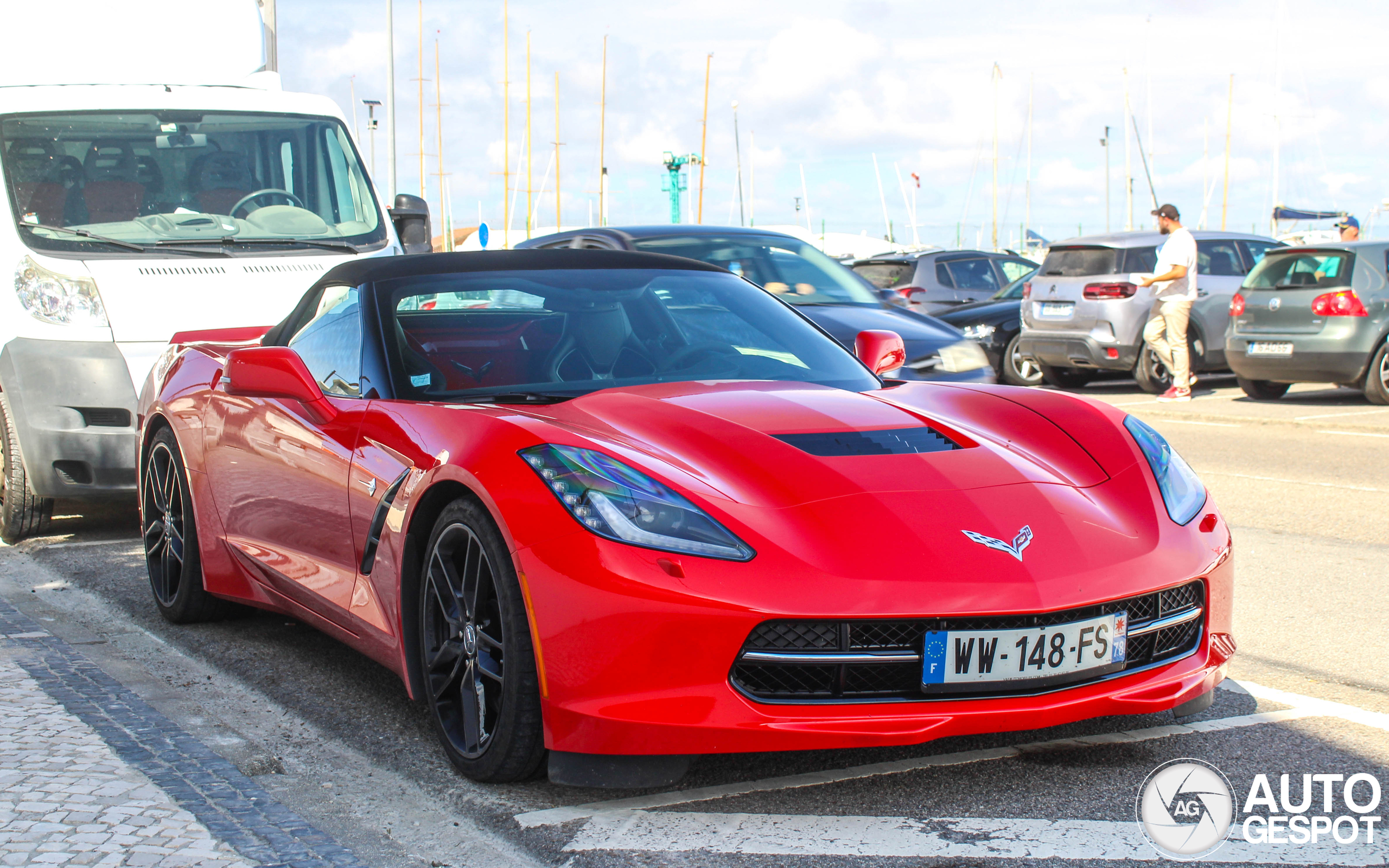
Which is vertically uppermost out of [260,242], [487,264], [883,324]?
[487,264]

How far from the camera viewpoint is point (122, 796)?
3.21 metres

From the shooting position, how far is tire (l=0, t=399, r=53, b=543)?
276 inches

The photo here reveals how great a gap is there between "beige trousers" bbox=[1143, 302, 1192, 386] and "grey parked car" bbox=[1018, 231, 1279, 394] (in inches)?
25.6

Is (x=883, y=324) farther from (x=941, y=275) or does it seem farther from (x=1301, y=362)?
(x=941, y=275)

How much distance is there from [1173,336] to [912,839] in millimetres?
12462

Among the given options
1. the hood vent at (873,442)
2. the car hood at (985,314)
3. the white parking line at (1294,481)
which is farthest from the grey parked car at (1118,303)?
the hood vent at (873,442)

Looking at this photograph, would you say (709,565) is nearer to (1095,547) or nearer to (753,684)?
(753,684)

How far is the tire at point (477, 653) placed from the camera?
3.24 metres

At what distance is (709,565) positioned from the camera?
10.0 ft

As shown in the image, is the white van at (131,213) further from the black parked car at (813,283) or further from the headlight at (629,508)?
the headlight at (629,508)

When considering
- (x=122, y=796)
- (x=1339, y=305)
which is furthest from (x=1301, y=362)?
(x=122, y=796)

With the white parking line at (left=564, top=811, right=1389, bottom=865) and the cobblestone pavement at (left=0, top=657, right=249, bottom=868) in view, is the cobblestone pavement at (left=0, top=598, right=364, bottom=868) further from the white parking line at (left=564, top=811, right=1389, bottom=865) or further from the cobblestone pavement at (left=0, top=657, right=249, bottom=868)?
the white parking line at (left=564, top=811, right=1389, bottom=865)

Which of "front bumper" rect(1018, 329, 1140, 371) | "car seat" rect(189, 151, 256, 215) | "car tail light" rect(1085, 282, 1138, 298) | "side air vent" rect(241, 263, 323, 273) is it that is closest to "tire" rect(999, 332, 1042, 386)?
"front bumper" rect(1018, 329, 1140, 371)

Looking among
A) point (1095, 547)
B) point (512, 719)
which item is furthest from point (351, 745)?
point (1095, 547)
